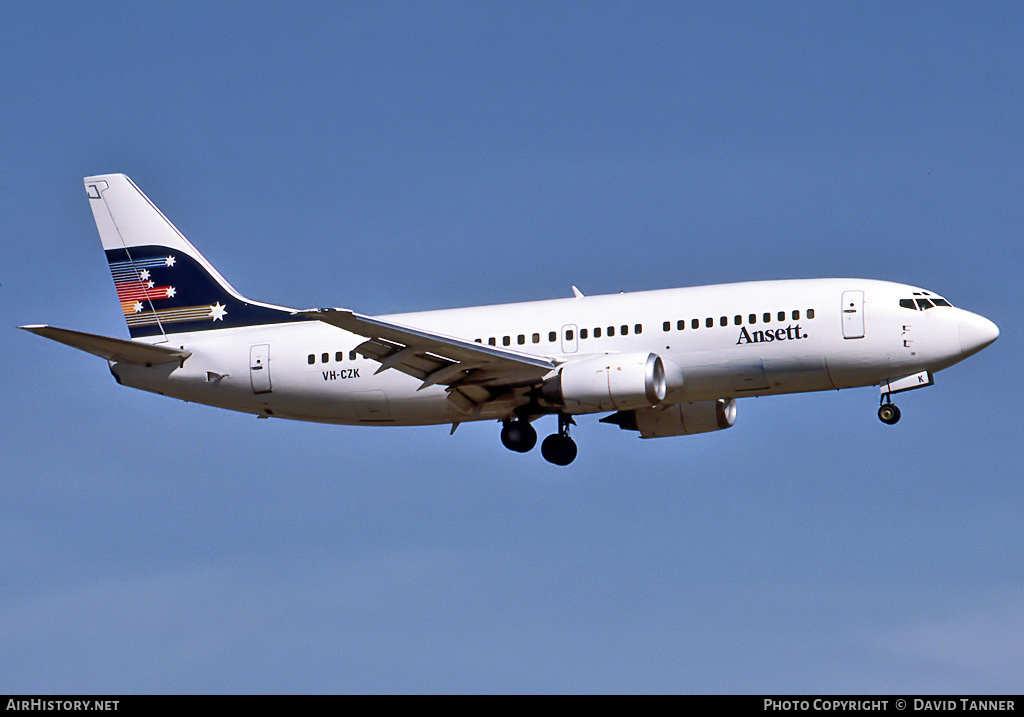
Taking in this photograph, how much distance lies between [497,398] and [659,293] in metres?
5.87

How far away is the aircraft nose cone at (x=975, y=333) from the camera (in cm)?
4194

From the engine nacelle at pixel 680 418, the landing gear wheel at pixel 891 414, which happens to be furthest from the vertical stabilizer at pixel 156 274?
the landing gear wheel at pixel 891 414

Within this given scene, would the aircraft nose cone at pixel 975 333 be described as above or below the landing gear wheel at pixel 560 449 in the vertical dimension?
above

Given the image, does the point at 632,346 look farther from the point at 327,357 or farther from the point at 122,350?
the point at 122,350

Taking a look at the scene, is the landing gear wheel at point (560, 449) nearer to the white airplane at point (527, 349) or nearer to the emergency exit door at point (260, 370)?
the white airplane at point (527, 349)

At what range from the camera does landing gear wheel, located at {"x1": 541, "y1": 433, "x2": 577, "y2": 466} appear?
4691cm

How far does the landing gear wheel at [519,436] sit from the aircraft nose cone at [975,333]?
13.3 metres

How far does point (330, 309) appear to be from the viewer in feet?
126

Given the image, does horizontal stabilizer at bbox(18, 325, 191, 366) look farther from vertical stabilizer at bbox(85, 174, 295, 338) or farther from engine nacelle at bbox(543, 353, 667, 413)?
engine nacelle at bbox(543, 353, 667, 413)

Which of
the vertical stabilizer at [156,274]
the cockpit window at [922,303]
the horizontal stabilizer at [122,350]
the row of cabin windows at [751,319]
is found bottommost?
the row of cabin windows at [751,319]

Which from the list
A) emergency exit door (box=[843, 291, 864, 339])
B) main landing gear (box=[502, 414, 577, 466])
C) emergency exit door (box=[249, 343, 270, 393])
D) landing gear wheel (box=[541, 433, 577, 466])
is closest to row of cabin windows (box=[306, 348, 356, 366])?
emergency exit door (box=[249, 343, 270, 393])
